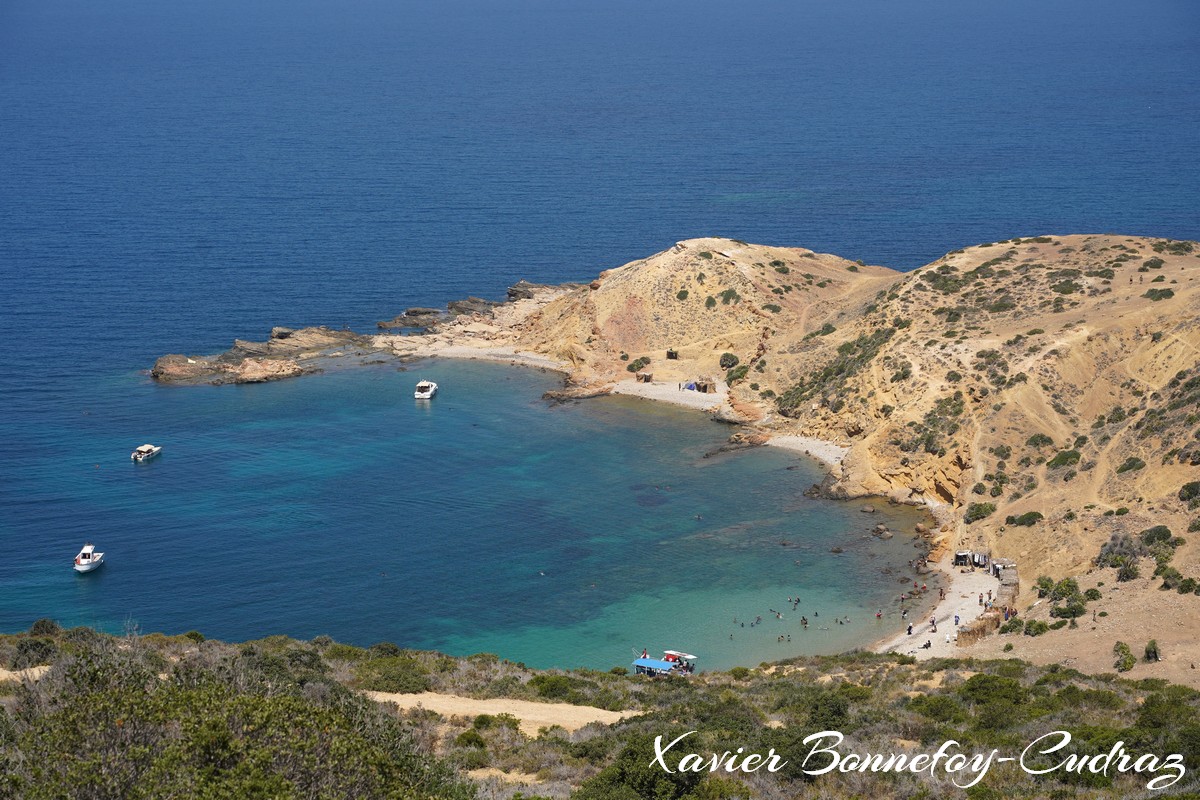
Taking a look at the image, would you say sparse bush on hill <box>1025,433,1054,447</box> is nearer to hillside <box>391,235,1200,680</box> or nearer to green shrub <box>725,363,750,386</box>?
hillside <box>391,235,1200,680</box>

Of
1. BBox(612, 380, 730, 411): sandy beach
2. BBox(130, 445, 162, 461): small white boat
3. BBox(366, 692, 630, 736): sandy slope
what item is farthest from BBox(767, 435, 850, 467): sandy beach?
BBox(366, 692, 630, 736): sandy slope

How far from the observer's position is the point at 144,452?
88.3 meters

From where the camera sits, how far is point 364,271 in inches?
5408

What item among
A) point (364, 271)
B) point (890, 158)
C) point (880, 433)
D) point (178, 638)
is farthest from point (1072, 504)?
point (890, 158)

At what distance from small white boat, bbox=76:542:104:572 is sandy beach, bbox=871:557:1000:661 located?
138 feet

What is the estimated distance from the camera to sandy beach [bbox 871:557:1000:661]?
6069 cm

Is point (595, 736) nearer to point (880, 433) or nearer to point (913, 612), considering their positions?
point (913, 612)

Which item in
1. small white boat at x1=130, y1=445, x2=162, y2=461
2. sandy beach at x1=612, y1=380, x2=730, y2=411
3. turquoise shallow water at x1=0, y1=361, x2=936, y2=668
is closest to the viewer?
turquoise shallow water at x1=0, y1=361, x2=936, y2=668

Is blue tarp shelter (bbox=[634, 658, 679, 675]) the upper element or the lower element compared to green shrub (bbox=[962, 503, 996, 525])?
lower

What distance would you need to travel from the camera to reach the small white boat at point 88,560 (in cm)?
7056

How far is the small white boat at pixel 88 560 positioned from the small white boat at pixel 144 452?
676 inches

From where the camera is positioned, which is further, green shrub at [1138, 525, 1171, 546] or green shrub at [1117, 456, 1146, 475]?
green shrub at [1117, 456, 1146, 475]

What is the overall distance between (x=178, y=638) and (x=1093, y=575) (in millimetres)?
42182

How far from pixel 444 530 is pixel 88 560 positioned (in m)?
19.7
